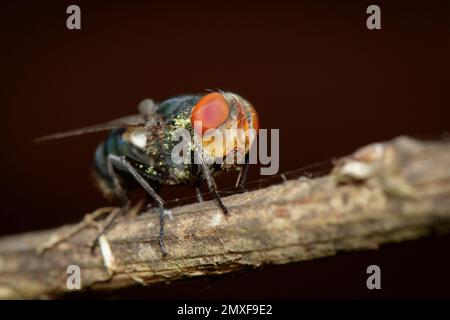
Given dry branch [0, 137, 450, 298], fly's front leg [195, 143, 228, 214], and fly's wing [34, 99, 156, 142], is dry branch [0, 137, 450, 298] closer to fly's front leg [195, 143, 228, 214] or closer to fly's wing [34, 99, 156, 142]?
fly's front leg [195, 143, 228, 214]

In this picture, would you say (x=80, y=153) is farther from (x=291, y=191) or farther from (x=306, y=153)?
(x=291, y=191)

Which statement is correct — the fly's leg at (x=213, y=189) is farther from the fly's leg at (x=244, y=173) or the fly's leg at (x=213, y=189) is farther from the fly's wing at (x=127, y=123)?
the fly's wing at (x=127, y=123)

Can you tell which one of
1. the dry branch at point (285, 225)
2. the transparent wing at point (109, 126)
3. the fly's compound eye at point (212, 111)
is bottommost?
the dry branch at point (285, 225)

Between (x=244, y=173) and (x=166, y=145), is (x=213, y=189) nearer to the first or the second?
(x=244, y=173)

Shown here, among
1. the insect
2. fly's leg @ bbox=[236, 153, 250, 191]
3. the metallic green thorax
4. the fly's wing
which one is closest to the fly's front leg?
the insect

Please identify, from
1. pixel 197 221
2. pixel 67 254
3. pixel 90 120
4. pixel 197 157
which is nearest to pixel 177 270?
pixel 197 221

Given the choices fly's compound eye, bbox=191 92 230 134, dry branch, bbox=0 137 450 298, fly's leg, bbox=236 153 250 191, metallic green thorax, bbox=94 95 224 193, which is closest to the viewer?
dry branch, bbox=0 137 450 298

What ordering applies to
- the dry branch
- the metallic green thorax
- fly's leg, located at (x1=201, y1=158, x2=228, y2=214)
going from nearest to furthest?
the dry branch → fly's leg, located at (x1=201, y1=158, x2=228, y2=214) → the metallic green thorax

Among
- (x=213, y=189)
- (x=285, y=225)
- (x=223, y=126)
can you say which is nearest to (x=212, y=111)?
(x=223, y=126)

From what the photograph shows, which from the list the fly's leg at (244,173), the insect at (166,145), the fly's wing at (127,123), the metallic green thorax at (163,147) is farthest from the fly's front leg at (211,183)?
the fly's wing at (127,123)
